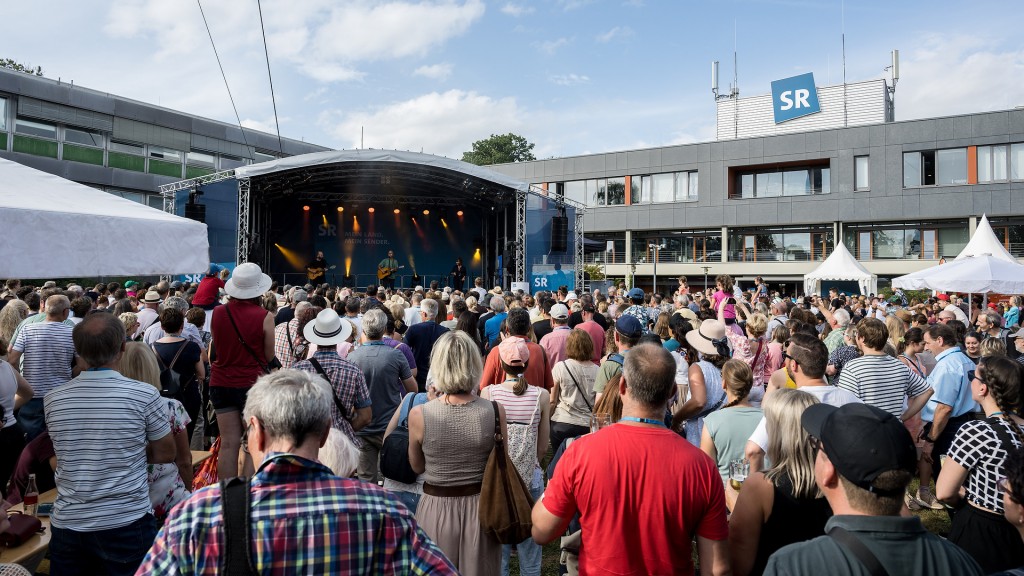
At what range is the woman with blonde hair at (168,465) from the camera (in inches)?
113

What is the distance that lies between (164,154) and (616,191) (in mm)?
22154

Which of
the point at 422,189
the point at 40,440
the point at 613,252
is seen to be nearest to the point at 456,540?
the point at 40,440

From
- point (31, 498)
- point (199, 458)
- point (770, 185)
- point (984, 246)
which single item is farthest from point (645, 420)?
point (770, 185)

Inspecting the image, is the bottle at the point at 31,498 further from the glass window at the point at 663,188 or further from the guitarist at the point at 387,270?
the glass window at the point at 663,188

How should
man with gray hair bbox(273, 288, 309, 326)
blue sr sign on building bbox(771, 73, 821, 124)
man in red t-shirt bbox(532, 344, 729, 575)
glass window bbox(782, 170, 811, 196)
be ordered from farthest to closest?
blue sr sign on building bbox(771, 73, 821, 124) → glass window bbox(782, 170, 811, 196) → man with gray hair bbox(273, 288, 309, 326) → man in red t-shirt bbox(532, 344, 729, 575)

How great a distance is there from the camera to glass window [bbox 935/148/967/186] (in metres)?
25.4

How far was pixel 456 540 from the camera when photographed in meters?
2.73

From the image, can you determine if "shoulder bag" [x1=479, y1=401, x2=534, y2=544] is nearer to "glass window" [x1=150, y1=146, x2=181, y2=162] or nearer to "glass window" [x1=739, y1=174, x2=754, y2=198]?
"glass window" [x1=150, y1=146, x2=181, y2=162]

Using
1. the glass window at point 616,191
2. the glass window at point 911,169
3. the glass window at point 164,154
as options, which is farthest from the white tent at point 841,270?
the glass window at point 164,154

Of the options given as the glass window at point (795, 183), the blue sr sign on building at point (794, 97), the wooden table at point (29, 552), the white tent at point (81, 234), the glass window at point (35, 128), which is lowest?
the wooden table at point (29, 552)

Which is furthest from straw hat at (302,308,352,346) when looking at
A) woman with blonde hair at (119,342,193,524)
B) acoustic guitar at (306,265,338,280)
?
acoustic guitar at (306,265,338,280)

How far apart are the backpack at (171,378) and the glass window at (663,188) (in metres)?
29.5

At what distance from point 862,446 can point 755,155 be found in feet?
101

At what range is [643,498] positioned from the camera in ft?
6.50
